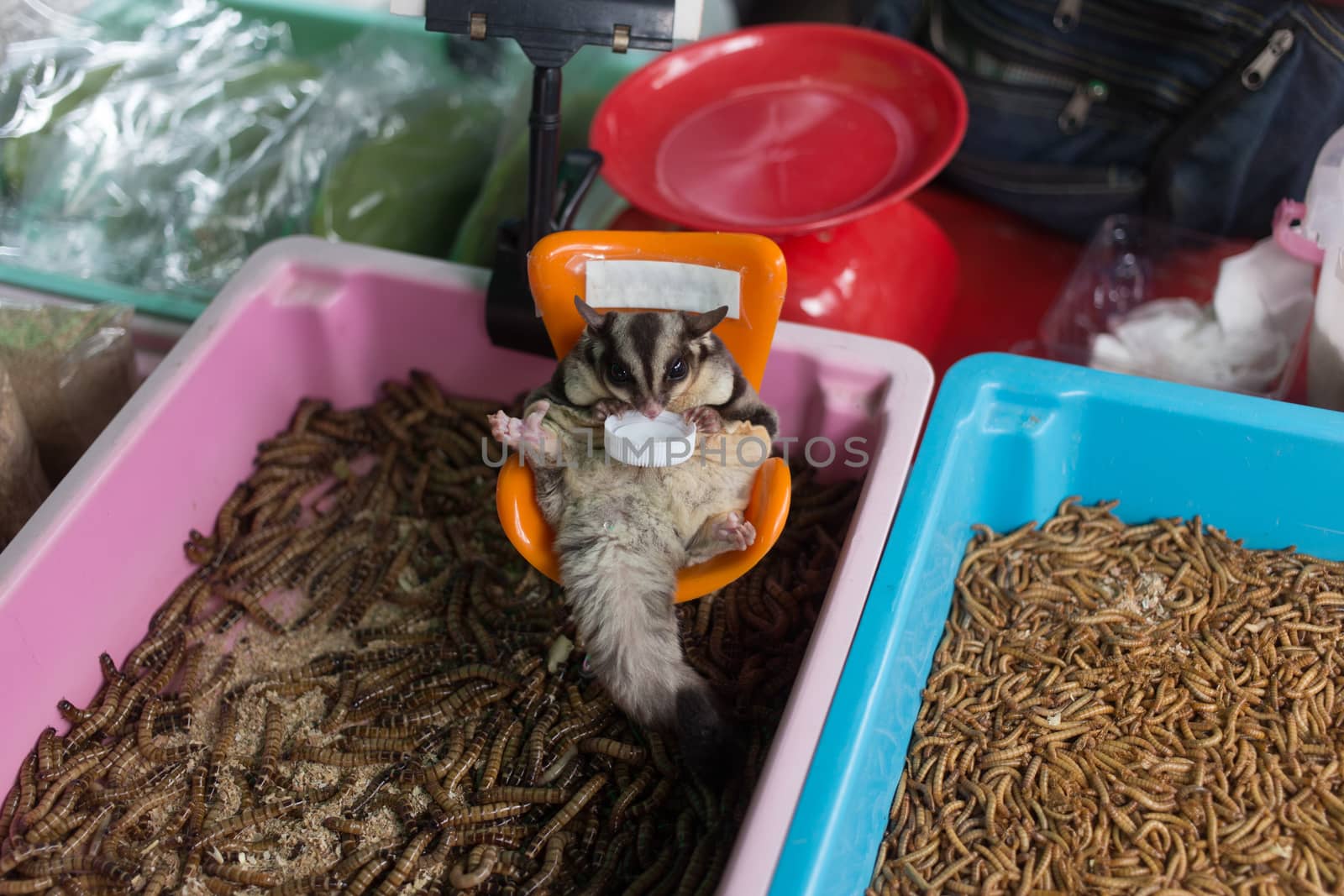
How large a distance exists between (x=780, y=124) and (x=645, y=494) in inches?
35.9

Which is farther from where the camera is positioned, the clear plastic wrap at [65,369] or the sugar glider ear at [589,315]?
the clear plastic wrap at [65,369]

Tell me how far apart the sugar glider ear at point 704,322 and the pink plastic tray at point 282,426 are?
37 centimetres

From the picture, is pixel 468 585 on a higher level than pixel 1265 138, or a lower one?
lower

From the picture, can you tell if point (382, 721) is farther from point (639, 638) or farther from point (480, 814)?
point (639, 638)

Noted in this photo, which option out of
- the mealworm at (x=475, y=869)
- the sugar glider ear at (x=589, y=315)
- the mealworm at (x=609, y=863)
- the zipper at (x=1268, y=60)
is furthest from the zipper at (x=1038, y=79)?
the mealworm at (x=475, y=869)

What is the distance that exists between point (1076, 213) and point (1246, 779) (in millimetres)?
1474

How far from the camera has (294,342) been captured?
200 centimetres

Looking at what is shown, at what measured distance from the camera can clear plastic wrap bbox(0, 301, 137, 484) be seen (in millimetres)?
1851

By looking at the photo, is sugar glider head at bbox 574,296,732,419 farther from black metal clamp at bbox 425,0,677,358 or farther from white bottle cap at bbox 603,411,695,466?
black metal clamp at bbox 425,0,677,358

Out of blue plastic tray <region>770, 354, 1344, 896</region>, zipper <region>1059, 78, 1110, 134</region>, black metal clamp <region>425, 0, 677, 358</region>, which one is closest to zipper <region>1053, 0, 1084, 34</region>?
zipper <region>1059, 78, 1110, 134</region>

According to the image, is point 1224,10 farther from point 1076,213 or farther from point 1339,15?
point 1076,213

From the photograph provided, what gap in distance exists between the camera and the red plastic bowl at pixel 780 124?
191cm

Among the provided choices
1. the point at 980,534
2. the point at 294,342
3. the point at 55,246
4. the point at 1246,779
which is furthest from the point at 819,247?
the point at 55,246

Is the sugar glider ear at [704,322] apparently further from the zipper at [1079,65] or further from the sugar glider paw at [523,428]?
the zipper at [1079,65]
